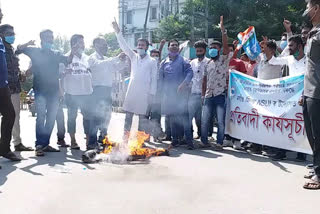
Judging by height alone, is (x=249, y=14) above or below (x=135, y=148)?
above

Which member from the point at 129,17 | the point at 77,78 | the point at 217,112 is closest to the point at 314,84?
the point at 217,112

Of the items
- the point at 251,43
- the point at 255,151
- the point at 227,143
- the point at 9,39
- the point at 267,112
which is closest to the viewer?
the point at 9,39

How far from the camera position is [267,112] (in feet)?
21.5

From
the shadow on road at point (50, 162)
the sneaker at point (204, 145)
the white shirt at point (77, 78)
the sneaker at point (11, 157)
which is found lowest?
the shadow on road at point (50, 162)

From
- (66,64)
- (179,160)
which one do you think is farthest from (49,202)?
(66,64)

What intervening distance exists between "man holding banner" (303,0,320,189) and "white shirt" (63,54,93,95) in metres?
3.81

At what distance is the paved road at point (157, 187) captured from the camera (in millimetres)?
3582

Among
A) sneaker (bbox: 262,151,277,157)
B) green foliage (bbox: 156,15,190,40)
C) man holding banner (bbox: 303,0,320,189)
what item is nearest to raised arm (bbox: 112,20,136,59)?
sneaker (bbox: 262,151,277,157)

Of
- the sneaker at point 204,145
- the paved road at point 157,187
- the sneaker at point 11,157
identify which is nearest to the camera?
the paved road at point 157,187

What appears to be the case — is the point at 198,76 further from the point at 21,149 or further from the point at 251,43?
the point at 21,149

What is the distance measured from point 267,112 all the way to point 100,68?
3.14 metres

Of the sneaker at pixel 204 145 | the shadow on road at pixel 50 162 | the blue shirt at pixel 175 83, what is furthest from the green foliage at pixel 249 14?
the shadow on road at pixel 50 162

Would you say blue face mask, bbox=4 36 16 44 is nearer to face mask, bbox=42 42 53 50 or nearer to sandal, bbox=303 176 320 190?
face mask, bbox=42 42 53 50

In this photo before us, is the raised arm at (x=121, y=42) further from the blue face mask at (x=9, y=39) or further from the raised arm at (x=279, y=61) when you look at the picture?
the raised arm at (x=279, y=61)
